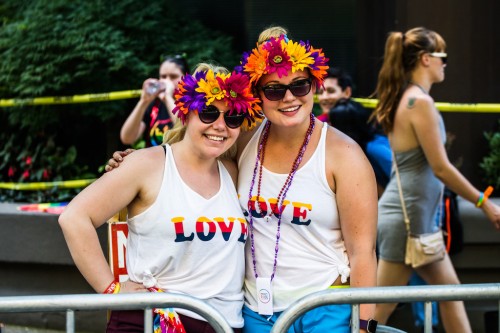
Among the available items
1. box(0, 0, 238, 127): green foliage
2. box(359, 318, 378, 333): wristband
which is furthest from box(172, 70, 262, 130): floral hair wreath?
box(0, 0, 238, 127): green foliage

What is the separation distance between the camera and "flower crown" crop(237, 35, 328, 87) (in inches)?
144

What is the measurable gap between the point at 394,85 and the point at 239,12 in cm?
323

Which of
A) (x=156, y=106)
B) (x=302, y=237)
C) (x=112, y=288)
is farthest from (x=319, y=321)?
(x=156, y=106)

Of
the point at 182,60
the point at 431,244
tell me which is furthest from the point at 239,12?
the point at 431,244

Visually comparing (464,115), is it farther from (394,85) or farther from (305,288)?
(305,288)

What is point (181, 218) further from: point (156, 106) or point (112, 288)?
point (156, 106)

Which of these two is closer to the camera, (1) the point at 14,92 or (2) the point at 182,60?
(2) the point at 182,60

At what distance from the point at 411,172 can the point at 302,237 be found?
198cm

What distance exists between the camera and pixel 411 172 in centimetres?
558

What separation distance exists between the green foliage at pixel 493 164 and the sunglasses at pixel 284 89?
12.2ft

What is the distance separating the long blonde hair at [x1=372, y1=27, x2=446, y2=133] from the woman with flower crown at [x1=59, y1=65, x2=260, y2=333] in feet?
6.71

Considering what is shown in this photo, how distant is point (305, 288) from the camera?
3756mm

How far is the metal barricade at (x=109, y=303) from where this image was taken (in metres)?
3.11

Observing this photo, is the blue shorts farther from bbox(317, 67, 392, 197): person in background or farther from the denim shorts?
bbox(317, 67, 392, 197): person in background
